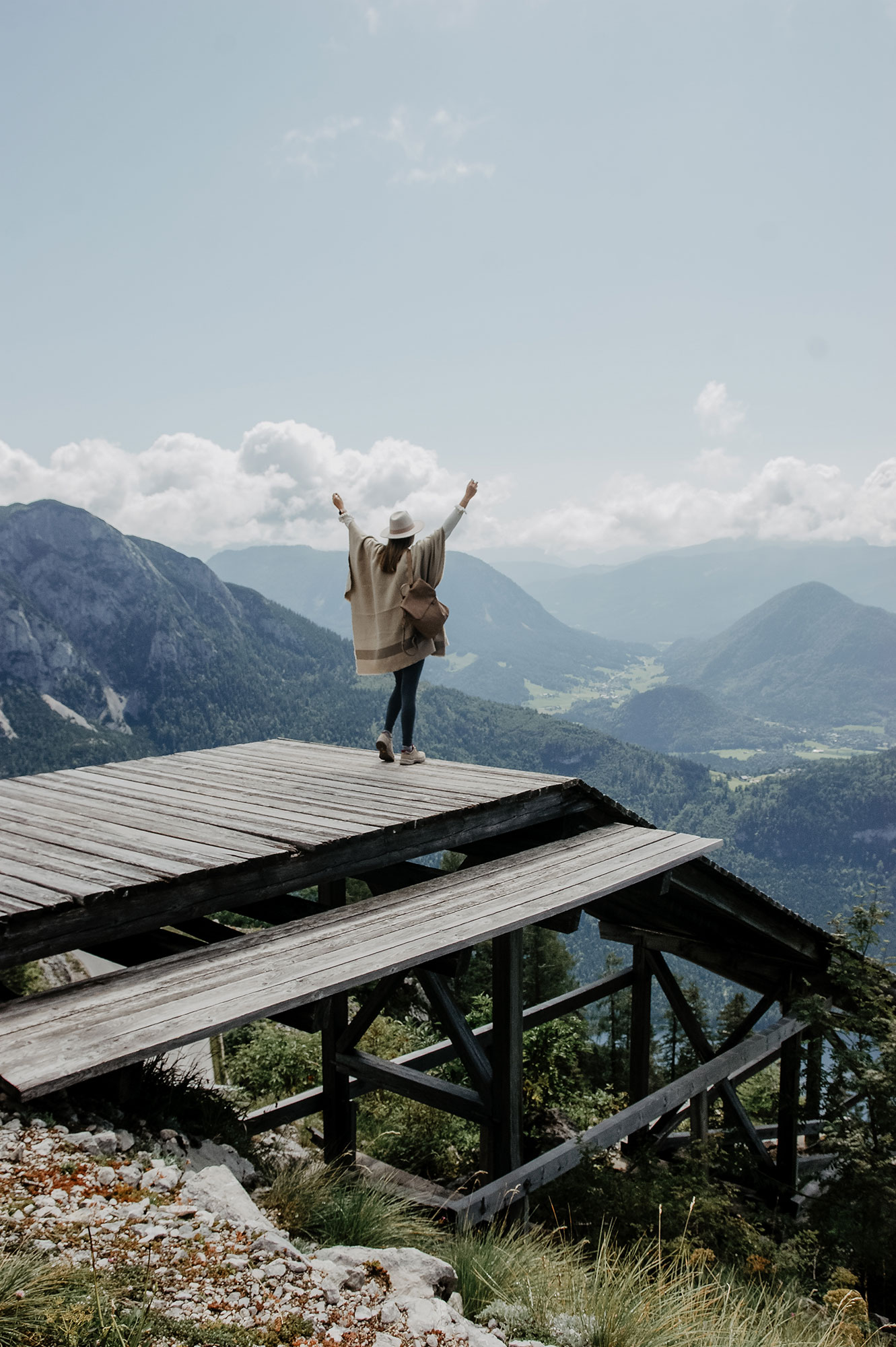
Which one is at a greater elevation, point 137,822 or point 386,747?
point 386,747

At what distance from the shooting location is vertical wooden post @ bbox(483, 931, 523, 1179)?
5.48 m

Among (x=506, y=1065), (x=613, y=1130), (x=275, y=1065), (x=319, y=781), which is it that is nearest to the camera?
(x=506, y=1065)

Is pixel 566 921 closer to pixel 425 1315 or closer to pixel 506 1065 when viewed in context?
pixel 506 1065

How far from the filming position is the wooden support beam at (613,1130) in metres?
4.83

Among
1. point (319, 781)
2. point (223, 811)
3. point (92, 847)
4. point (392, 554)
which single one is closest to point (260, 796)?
point (223, 811)

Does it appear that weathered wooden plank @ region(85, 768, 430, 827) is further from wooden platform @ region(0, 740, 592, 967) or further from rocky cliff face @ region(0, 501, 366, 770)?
rocky cliff face @ region(0, 501, 366, 770)

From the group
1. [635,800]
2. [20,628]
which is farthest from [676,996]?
[635,800]

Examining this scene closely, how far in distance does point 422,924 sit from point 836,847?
176 metres

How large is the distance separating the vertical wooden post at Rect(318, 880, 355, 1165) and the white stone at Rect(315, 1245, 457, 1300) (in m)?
4.47

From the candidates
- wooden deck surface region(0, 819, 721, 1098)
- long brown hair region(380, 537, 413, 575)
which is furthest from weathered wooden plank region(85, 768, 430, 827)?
long brown hair region(380, 537, 413, 575)

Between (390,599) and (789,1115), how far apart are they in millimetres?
6623

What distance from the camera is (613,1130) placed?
6.31 m

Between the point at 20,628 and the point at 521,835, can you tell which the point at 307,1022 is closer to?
the point at 521,835

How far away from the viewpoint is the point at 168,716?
5640 inches
